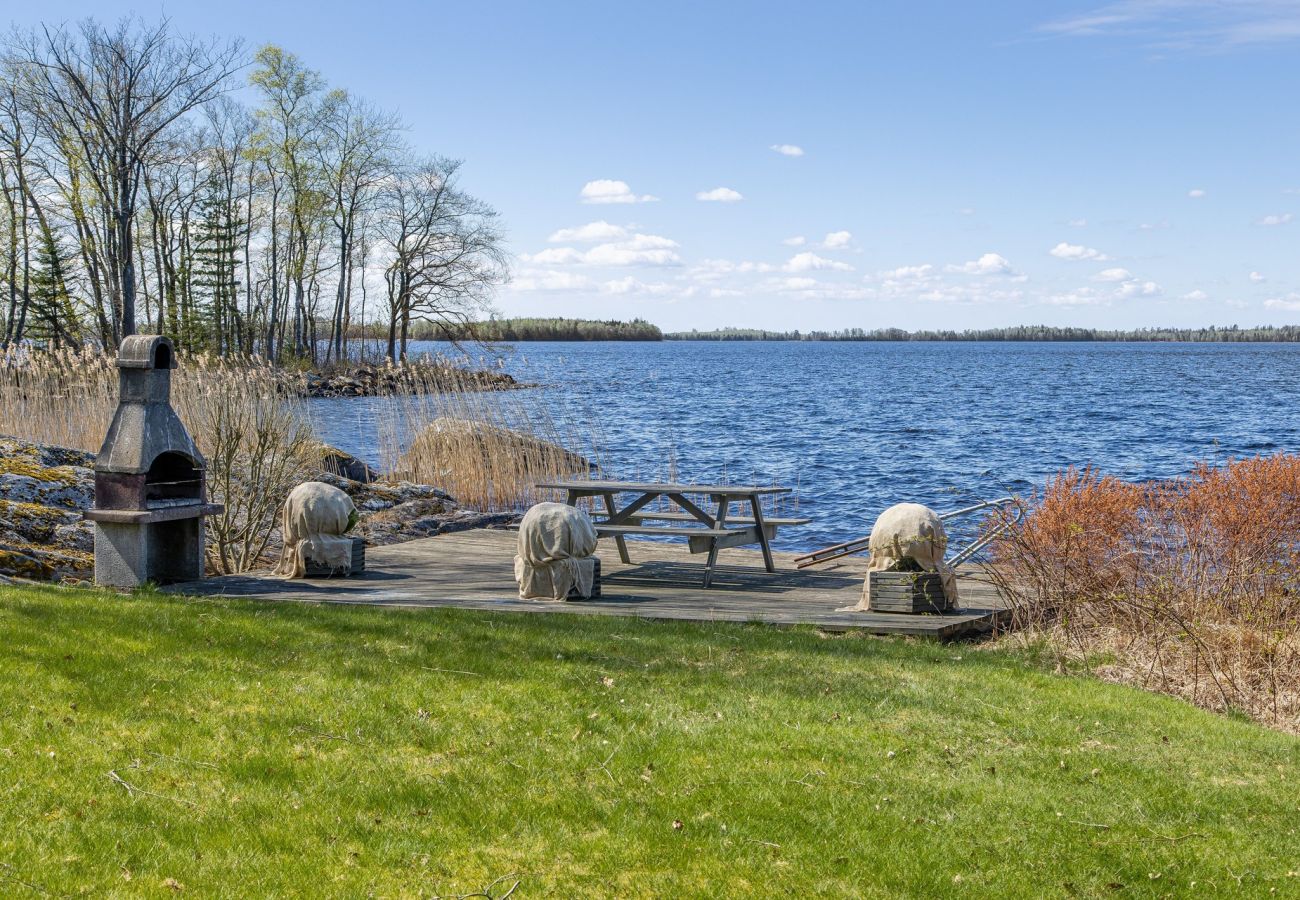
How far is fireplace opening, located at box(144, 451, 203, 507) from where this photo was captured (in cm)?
953

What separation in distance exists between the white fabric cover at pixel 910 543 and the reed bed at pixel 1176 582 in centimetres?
48

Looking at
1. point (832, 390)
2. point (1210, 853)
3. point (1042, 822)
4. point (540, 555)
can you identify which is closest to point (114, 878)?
point (1042, 822)

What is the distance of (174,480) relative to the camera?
32.0 feet

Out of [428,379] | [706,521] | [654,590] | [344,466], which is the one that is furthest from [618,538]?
Answer: [428,379]

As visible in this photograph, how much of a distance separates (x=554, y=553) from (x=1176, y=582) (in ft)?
15.6

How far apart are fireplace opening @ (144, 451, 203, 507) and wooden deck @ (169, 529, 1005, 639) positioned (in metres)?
0.74

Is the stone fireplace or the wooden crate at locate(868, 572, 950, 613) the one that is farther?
the stone fireplace

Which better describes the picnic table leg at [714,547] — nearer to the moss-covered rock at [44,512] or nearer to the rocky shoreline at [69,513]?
the rocky shoreline at [69,513]

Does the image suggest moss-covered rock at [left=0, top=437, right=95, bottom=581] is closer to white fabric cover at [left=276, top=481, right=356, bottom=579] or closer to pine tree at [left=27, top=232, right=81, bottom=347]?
white fabric cover at [left=276, top=481, right=356, bottom=579]

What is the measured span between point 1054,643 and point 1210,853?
11.5ft

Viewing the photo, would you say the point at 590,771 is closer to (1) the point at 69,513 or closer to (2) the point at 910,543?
(2) the point at 910,543

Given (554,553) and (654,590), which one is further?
(654,590)

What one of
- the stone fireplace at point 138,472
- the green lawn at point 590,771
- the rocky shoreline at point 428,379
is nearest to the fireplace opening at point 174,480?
the stone fireplace at point 138,472

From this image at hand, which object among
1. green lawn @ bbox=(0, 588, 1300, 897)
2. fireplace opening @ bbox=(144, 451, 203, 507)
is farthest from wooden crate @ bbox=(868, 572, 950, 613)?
fireplace opening @ bbox=(144, 451, 203, 507)
